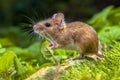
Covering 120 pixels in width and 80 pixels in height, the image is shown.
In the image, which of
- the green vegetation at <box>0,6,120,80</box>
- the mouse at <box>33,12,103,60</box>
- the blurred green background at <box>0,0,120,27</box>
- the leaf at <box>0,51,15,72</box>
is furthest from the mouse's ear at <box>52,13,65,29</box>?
the blurred green background at <box>0,0,120,27</box>

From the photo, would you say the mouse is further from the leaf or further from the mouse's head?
the leaf

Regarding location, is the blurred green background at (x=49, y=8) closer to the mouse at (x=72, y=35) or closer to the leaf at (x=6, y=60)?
the mouse at (x=72, y=35)

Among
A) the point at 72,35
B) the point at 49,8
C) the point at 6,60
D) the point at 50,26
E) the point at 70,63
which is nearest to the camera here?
the point at 70,63

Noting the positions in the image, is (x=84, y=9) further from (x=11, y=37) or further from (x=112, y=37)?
(x=112, y=37)

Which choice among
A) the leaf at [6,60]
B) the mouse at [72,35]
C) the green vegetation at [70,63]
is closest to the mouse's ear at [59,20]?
the mouse at [72,35]

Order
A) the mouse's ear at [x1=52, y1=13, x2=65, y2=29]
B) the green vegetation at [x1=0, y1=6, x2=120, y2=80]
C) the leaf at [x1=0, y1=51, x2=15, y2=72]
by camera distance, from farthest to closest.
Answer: the mouse's ear at [x1=52, y1=13, x2=65, y2=29] < the leaf at [x1=0, y1=51, x2=15, y2=72] < the green vegetation at [x1=0, y1=6, x2=120, y2=80]

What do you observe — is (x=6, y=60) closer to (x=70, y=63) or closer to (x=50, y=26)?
(x=70, y=63)

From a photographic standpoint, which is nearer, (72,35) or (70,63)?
(70,63)

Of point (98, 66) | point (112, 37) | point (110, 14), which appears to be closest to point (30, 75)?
point (98, 66)

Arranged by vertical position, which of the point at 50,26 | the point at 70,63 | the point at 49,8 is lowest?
the point at 70,63

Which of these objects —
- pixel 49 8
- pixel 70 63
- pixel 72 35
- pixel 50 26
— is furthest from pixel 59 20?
pixel 49 8
